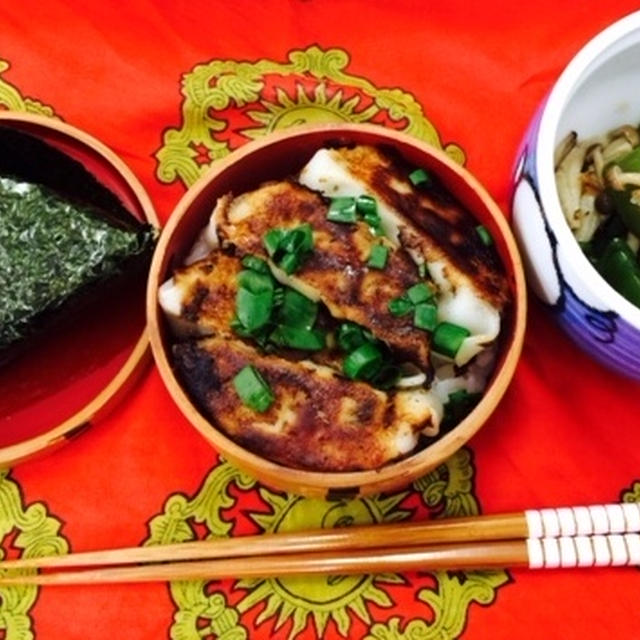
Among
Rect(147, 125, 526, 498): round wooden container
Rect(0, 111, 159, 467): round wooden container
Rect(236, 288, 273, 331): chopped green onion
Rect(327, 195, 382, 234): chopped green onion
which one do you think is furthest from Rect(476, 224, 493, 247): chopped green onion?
Rect(0, 111, 159, 467): round wooden container

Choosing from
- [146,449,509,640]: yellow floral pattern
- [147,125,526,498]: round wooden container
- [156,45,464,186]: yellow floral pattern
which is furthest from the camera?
[156,45,464,186]: yellow floral pattern

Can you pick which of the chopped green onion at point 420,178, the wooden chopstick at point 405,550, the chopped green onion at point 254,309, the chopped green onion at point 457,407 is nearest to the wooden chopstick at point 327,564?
the wooden chopstick at point 405,550

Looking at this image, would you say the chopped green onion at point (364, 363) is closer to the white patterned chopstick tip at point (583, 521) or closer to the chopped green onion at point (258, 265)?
the chopped green onion at point (258, 265)

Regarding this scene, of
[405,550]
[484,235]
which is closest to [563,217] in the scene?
[484,235]

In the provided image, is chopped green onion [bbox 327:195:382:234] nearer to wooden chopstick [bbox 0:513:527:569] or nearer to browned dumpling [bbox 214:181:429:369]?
browned dumpling [bbox 214:181:429:369]

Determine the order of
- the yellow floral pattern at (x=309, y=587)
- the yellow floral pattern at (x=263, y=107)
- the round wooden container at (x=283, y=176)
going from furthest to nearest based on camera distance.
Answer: the yellow floral pattern at (x=263, y=107) < the yellow floral pattern at (x=309, y=587) < the round wooden container at (x=283, y=176)

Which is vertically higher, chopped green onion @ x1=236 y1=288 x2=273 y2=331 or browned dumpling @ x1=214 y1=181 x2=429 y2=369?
browned dumpling @ x1=214 y1=181 x2=429 y2=369
